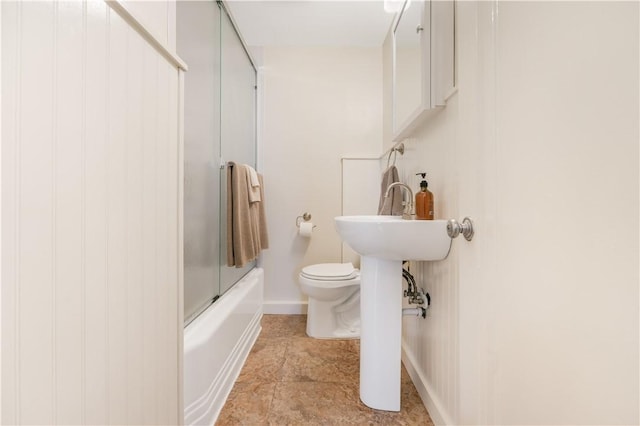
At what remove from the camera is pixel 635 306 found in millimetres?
329

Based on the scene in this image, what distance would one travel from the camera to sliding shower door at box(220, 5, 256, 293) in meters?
1.65

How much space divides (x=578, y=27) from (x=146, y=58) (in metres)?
0.85

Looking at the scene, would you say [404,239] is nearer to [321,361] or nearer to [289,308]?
[321,361]

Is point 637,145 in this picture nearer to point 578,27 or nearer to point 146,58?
point 578,27

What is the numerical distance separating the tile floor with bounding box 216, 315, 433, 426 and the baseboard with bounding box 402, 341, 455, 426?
0.09 feet

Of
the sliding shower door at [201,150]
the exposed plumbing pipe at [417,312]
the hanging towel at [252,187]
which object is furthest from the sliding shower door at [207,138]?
the exposed plumbing pipe at [417,312]

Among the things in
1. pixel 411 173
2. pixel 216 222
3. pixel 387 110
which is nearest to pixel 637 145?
pixel 411 173

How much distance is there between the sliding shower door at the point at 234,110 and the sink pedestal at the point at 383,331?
2.75 ft

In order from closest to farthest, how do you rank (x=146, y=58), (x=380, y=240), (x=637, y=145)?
(x=637, y=145), (x=146, y=58), (x=380, y=240)

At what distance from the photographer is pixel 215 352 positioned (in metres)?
1.21

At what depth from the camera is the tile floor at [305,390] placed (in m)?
1.20

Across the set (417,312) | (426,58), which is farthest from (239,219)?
(426,58)

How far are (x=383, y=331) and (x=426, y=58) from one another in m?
1.14

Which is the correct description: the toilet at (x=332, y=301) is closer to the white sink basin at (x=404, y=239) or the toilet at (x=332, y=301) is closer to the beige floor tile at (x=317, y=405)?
the beige floor tile at (x=317, y=405)
